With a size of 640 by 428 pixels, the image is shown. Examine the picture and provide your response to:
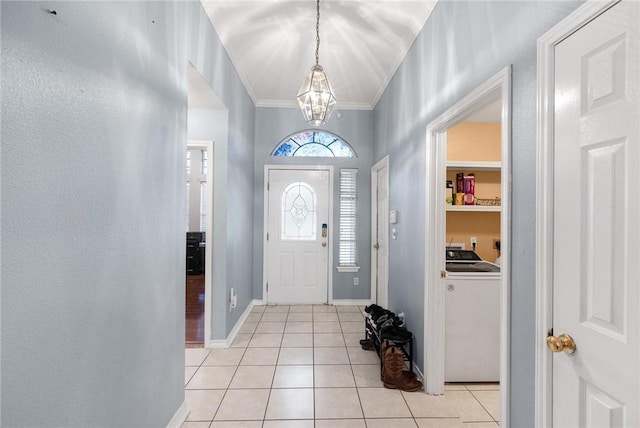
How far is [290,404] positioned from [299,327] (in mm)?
1375

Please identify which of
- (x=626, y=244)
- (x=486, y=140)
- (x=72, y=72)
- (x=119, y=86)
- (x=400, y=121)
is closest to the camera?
(x=626, y=244)

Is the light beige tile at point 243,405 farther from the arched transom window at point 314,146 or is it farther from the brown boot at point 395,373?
the arched transom window at point 314,146

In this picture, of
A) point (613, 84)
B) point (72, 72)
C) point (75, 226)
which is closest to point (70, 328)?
point (75, 226)

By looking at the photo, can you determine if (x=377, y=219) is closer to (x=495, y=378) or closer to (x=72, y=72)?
(x=495, y=378)

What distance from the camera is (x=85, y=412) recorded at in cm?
109

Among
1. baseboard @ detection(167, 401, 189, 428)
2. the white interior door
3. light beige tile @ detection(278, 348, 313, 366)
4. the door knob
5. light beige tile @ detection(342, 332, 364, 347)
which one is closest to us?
the door knob

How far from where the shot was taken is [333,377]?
243 cm

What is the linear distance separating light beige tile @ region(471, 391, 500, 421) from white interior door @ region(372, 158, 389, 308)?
58.8 inches

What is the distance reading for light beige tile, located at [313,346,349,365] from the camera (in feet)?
8.79

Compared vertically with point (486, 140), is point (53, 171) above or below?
below

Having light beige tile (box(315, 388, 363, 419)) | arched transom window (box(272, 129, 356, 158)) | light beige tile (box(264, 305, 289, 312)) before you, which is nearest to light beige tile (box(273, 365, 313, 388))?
light beige tile (box(315, 388, 363, 419))

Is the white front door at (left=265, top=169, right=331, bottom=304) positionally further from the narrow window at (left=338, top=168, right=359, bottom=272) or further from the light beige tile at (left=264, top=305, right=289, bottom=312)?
the narrow window at (left=338, top=168, right=359, bottom=272)

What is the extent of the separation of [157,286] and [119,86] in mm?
986

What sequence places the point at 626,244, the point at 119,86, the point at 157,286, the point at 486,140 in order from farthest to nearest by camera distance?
the point at 486,140 < the point at 157,286 < the point at 119,86 < the point at 626,244
